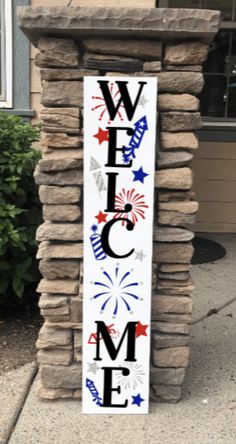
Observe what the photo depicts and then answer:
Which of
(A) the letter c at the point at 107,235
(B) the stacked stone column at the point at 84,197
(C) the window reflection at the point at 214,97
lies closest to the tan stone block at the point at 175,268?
(B) the stacked stone column at the point at 84,197

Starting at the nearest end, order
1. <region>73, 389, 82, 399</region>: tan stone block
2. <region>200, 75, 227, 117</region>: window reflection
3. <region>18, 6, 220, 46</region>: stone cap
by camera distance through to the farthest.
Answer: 1. <region>18, 6, 220, 46</region>: stone cap
2. <region>73, 389, 82, 399</region>: tan stone block
3. <region>200, 75, 227, 117</region>: window reflection

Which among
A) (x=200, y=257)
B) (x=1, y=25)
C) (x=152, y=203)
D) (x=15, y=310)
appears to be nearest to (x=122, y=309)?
(x=152, y=203)

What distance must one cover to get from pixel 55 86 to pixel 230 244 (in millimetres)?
3706

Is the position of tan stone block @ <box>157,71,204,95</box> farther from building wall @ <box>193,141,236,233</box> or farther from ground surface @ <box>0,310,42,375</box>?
building wall @ <box>193,141,236,233</box>

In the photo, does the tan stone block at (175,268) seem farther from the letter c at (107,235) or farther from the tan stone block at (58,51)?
the tan stone block at (58,51)

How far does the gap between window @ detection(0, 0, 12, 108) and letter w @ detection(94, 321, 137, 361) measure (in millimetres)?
2912

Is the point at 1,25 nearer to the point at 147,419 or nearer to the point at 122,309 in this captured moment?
the point at 122,309

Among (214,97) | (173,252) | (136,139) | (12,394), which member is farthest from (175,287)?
(214,97)

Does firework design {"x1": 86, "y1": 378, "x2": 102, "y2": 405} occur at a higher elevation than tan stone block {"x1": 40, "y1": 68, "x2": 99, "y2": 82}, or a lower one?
lower

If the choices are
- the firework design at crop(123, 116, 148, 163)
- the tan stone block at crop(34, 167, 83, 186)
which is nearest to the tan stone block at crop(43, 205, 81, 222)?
the tan stone block at crop(34, 167, 83, 186)

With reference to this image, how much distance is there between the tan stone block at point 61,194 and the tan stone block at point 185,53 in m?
0.75

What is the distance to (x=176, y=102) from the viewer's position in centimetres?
272

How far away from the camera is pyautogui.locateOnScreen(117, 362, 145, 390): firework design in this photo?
2.89 meters

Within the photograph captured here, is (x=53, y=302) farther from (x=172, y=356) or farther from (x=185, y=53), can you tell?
(x=185, y=53)
